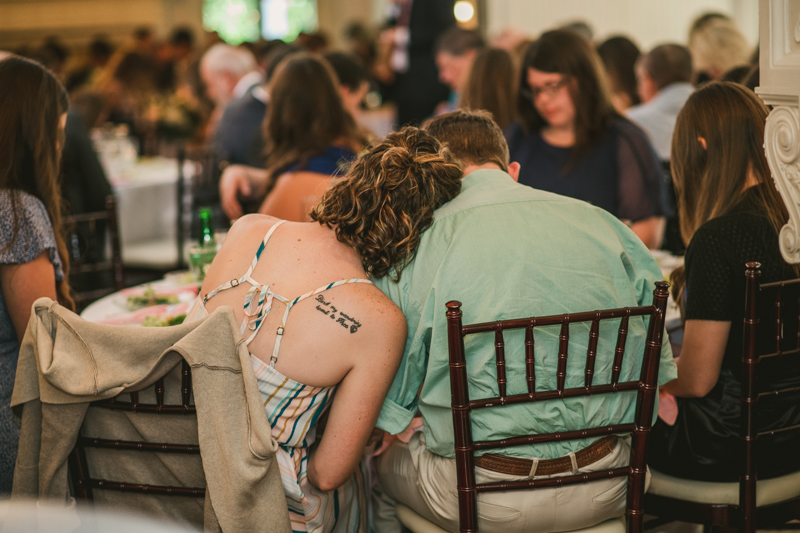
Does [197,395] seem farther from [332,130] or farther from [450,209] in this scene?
[332,130]

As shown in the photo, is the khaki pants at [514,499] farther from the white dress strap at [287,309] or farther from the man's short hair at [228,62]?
the man's short hair at [228,62]

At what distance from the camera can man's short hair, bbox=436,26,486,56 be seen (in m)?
4.93

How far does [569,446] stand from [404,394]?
341mm

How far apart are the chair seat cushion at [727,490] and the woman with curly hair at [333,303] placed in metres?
0.77

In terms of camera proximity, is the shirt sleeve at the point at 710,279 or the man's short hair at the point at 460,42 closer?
the shirt sleeve at the point at 710,279

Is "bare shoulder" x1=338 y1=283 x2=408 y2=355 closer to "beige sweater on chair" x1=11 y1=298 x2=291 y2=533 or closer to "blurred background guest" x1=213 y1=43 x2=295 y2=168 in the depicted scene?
"beige sweater on chair" x1=11 y1=298 x2=291 y2=533

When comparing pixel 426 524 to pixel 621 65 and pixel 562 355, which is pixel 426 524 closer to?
pixel 562 355

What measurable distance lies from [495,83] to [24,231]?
2.33 m

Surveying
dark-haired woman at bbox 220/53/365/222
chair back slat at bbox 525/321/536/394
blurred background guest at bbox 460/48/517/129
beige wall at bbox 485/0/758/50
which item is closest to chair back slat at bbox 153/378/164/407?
chair back slat at bbox 525/321/536/394

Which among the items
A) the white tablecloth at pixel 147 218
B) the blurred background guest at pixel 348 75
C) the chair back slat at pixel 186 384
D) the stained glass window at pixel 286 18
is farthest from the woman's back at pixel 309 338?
the stained glass window at pixel 286 18

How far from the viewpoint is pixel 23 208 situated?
1754 millimetres

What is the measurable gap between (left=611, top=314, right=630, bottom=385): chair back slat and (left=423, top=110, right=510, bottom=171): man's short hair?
1.77 feet

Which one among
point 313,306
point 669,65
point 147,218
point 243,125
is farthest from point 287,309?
point 147,218

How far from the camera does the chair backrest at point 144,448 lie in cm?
136
